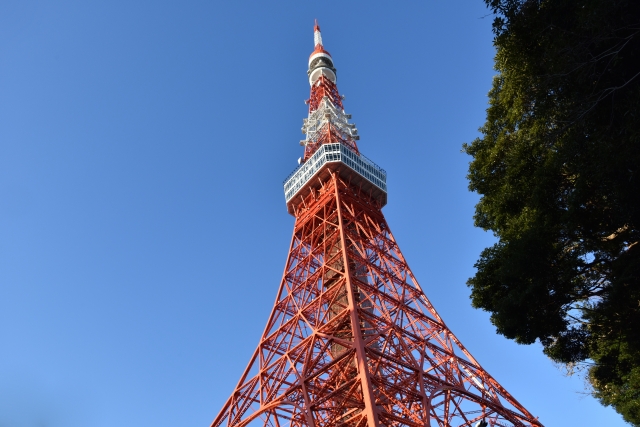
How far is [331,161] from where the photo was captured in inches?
985

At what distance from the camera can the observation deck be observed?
25.2 meters

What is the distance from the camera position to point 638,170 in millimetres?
7676

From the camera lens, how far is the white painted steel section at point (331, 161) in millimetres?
25328

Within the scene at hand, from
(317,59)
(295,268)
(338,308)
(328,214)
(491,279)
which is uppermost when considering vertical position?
(317,59)

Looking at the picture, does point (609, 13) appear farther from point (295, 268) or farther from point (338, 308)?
A: point (295, 268)

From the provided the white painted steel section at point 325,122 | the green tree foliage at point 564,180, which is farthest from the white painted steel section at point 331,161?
the green tree foliage at point 564,180

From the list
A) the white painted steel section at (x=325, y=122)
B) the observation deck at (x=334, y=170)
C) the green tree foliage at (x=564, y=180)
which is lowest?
the green tree foliage at (x=564, y=180)

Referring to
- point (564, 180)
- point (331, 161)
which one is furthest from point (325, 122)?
point (564, 180)

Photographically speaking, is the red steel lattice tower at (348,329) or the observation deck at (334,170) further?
the observation deck at (334,170)

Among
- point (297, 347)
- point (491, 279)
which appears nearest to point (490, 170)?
point (491, 279)

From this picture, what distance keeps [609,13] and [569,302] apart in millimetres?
4709

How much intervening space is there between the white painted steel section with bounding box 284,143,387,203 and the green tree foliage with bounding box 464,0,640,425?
13419mm

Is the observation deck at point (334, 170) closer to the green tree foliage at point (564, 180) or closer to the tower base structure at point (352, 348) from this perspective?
the tower base structure at point (352, 348)

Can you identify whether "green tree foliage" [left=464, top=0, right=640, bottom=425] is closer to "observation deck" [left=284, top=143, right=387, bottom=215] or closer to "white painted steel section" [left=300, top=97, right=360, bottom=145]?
"observation deck" [left=284, top=143, right=387, bottom=215]
